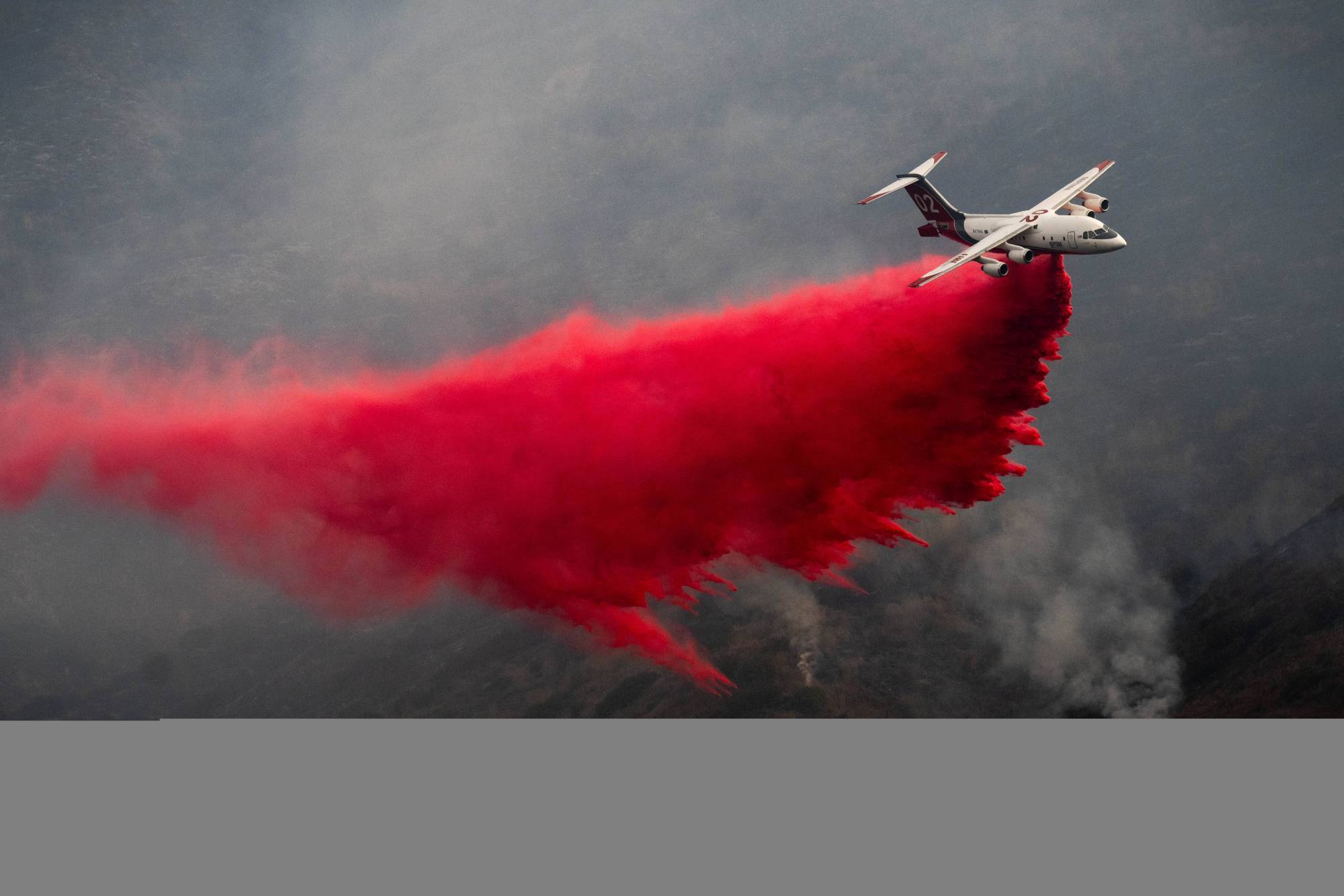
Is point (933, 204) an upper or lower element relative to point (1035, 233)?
upper

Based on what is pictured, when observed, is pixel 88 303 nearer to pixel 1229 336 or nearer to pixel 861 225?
pixel 861 225

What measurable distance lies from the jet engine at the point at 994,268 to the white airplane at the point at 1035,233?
0.02 meters

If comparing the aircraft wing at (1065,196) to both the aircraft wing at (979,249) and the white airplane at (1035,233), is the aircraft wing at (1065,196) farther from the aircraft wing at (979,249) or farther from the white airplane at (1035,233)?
the aircraft wing at (979,249)

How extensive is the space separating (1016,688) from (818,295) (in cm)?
5032

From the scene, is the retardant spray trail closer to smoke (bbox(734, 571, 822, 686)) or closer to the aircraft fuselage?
the aircraft fuselage

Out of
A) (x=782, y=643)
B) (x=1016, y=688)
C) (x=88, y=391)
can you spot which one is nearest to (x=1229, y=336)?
(x=1016, y=688)

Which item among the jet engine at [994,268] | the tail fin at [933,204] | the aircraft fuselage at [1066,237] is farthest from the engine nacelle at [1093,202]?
the jet engine at [994,268]

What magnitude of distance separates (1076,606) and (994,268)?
6492 cm

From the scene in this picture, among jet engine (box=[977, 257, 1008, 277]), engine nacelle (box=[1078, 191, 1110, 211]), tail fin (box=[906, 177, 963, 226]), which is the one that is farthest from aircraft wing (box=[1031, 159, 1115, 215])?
tail fin (box=[906, 177, 963, 226])

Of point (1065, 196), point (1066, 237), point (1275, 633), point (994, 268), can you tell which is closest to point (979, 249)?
point (994, 268)

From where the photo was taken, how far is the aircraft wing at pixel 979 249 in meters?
39.4

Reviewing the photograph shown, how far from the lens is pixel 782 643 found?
90.2 metres

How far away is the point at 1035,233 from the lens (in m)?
41.6

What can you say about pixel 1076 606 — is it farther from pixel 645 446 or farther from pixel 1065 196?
pixel 645 446
